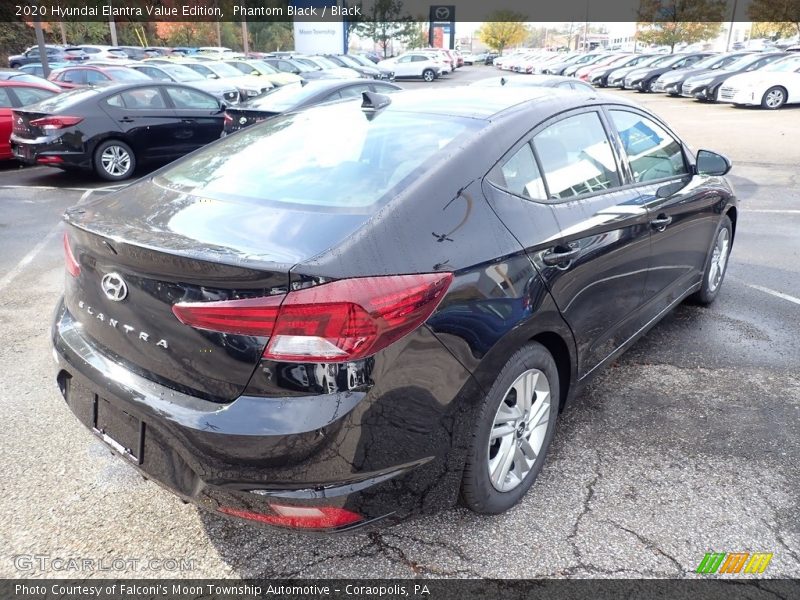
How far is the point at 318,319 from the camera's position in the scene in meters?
1.89

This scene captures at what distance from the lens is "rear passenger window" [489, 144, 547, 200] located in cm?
254

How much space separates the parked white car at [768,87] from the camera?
19.0 meters

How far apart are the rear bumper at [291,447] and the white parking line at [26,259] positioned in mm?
3883

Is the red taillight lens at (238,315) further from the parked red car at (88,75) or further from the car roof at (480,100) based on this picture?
the parked red car at (88,75)

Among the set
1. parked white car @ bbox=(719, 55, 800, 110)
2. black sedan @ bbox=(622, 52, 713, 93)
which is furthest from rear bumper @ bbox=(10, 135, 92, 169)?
black sedan @ bbox=(622, 52, 713, 93)

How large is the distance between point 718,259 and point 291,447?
4.05 metres

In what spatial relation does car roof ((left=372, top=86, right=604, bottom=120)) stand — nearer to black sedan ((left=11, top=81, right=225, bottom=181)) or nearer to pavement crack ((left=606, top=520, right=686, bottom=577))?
pavement crack ((left=606, top=520, right=686, bottom=577))

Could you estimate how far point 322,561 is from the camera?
2.41 meters

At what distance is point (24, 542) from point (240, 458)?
3.92 ft

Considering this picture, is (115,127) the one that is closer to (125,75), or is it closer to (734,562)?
(125,75)

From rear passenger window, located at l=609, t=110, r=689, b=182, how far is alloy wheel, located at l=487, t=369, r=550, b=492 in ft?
4.76

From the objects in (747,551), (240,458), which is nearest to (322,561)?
(240,458)

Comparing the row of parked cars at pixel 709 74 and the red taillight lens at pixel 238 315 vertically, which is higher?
the row of parked cars at pixel 709 74

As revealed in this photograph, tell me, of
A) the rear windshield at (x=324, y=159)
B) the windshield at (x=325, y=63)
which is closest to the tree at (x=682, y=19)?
the windshield at (x=325, y=63)
